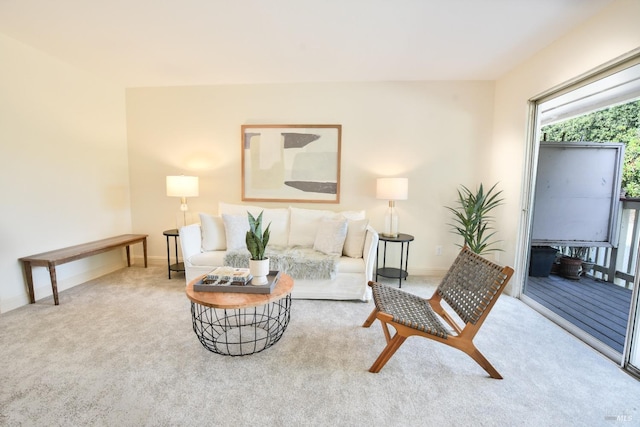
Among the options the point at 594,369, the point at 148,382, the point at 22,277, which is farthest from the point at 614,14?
the point at 22,277

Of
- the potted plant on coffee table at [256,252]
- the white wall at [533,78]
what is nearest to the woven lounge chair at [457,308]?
the potted plant on coffee table at [256,252]

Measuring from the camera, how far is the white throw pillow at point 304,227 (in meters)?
3.16

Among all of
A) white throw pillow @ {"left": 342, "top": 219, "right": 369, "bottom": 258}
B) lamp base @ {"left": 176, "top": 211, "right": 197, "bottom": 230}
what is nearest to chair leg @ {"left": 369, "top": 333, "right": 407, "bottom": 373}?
white throw pillow @ {"left": 342, "top": 219, "right": 369, "bottom": 258}

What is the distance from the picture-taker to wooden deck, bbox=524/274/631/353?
2198mm

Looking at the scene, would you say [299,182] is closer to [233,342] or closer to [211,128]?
[211,128]

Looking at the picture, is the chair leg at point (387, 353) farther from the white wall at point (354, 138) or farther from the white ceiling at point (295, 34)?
the white ceiling at point (295, 34)

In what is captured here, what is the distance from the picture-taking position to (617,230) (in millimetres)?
3230

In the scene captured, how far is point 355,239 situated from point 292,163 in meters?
1.37

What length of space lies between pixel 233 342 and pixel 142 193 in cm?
289

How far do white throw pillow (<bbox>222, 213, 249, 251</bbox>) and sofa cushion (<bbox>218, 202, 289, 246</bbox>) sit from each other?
30 cm

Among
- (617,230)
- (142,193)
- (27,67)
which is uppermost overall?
(27,67)

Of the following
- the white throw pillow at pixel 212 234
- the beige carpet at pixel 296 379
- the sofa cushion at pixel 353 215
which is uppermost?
the sofa cushion at pixel 353 215

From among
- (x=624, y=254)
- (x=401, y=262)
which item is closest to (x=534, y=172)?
(x=401, y=262)

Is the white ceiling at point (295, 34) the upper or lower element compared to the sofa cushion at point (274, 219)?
upper
